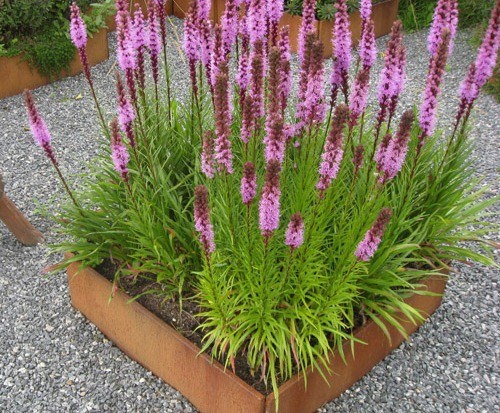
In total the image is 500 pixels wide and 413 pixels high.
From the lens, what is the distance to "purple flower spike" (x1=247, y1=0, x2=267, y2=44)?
2922mm

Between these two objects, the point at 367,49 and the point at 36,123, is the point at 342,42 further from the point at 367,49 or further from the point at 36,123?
the point at 36,123

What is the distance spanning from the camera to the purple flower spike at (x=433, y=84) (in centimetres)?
253

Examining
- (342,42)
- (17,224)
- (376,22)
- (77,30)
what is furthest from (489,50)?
(376,22)

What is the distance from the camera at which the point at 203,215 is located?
2221 mm

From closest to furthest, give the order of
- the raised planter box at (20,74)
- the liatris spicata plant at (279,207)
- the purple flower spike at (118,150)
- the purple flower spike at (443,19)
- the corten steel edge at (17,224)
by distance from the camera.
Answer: the liatris spicata plant at (279,207)
the purple flower spike at (118,150)
the purple flower spike at (443,19)
the corten steel edge at (17,224)
the raised planter box at (20,74)

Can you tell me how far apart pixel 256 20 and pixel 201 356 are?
5.43 feet

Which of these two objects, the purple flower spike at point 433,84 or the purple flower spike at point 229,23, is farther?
the purple flower spike at point 229,23

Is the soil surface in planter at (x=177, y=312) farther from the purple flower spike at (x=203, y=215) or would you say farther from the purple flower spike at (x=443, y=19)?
the purple flower spike at (x=443, y=19)

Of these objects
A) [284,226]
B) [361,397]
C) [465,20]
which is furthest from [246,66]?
[465,20]

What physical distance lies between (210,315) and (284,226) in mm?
586

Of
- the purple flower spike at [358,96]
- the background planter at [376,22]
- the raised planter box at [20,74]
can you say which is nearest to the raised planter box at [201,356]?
the purple flower spike at [358,96]

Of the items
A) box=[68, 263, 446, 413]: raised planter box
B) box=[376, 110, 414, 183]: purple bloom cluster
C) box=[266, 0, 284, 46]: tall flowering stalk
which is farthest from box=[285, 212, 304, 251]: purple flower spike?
box=[266, 0, 284, 46]: tall flowering stalk

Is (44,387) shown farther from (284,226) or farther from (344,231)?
(344,231)

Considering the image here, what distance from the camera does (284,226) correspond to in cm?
313
